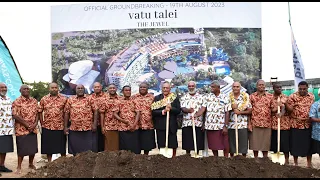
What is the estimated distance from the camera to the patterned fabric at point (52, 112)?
6402 millimetres

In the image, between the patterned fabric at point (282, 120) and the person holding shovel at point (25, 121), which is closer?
the person holding shovel at point (25, 121)

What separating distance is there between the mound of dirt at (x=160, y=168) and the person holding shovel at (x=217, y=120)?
122 centimetres

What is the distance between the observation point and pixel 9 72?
11.9 meters

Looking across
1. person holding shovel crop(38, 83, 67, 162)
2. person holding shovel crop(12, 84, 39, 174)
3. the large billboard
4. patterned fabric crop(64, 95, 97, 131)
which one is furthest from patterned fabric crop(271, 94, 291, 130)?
the large billboard

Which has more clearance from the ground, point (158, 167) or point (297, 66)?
point (297, 66)

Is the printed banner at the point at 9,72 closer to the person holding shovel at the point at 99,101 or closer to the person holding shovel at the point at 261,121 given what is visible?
the person holding shovel at the point at 99,101

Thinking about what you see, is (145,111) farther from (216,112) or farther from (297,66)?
(297,66)

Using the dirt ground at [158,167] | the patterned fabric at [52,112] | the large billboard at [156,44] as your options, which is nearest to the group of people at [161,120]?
the patterned fabric at [52,112]

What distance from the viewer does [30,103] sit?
6328 mm

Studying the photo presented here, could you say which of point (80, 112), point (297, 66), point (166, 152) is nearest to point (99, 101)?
point (80, 112)

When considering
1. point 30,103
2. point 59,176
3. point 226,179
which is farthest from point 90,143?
point 226,179

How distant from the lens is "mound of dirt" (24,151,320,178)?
186 inches

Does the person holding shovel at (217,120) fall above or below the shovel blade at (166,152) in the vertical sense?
above

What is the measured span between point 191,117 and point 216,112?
1.49 ft
